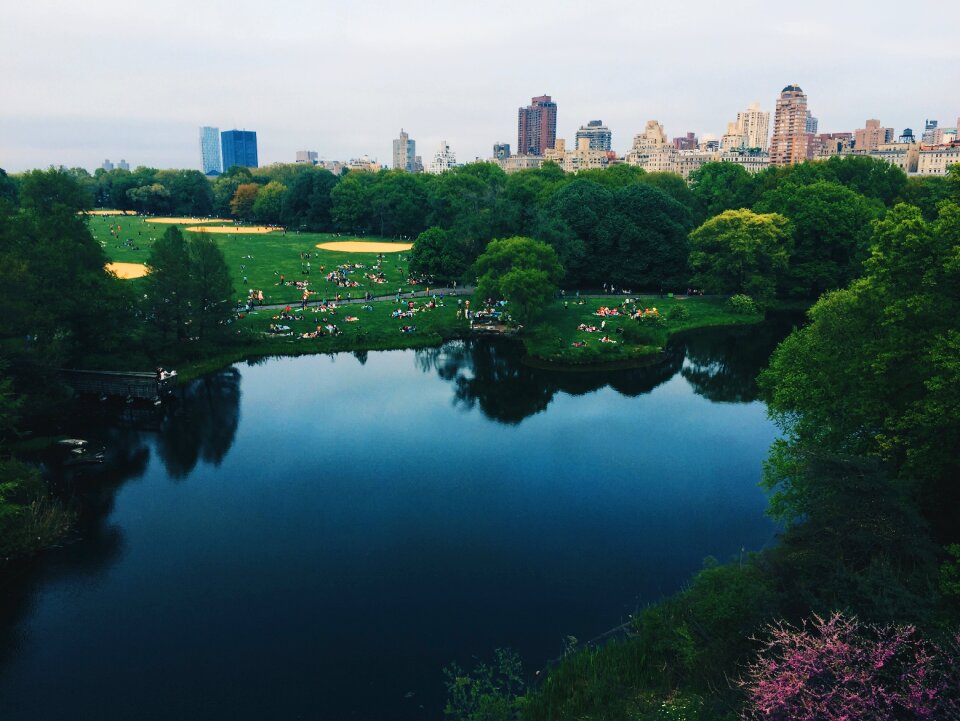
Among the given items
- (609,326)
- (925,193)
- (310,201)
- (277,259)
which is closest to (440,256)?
(609,326)

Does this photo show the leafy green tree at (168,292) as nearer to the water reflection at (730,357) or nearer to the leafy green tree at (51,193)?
the leafy green tree at (51,193)

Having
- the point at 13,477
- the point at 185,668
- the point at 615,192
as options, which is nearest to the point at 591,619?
the point at 185,668

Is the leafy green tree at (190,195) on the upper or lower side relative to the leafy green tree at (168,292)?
upper

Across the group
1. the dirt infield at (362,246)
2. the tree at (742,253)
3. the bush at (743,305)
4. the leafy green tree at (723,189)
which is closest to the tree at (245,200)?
the dirt infield at (362,246)

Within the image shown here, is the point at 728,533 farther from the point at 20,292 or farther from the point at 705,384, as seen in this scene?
the point at 20,292

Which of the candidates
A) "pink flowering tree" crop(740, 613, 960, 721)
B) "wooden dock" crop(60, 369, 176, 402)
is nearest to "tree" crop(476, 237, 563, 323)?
"wooden dock" crop(60, 369, 176, 402)

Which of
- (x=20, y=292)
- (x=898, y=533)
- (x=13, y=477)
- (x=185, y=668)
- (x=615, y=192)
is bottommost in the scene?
(x=185, y=668)
